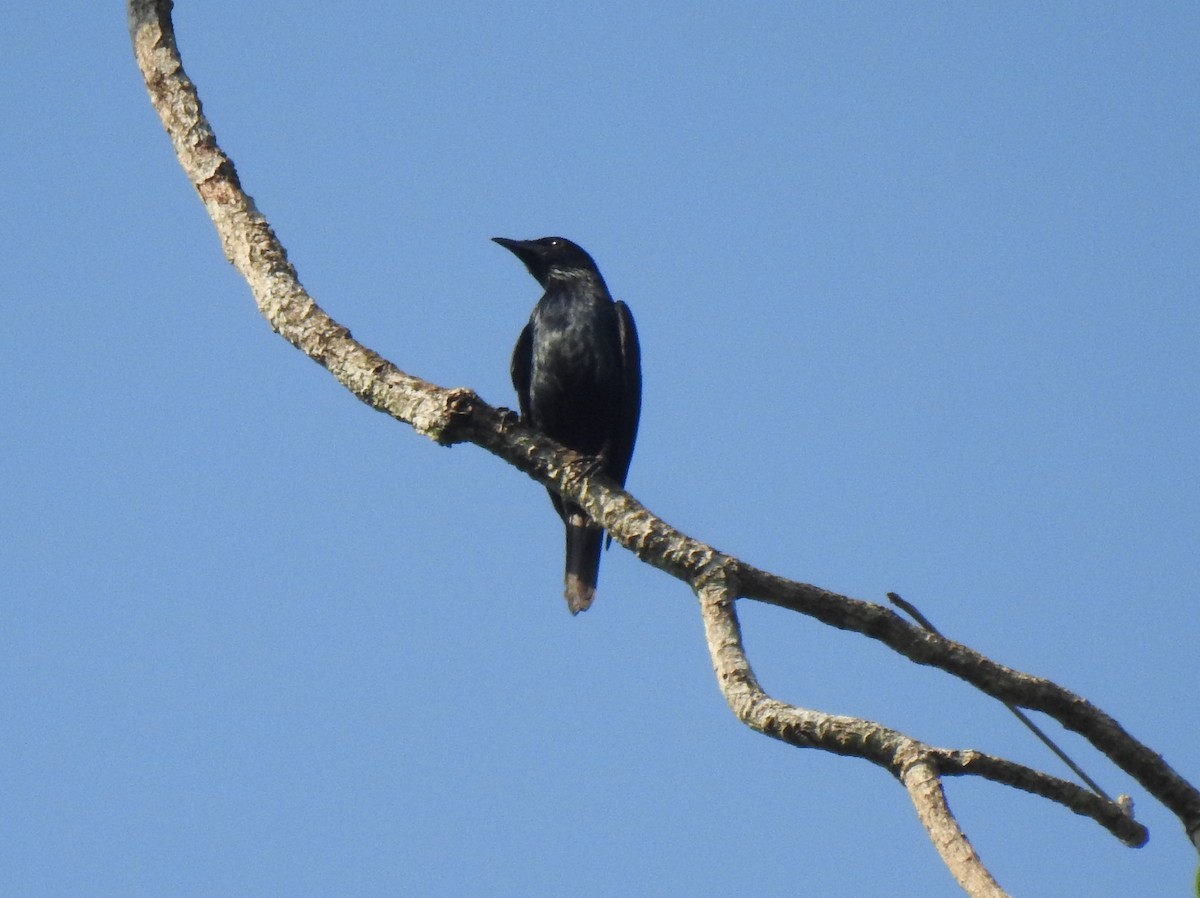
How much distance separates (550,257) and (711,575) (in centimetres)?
437

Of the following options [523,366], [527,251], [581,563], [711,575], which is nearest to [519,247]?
[527,251]

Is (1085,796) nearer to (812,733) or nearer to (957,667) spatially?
(957,667)

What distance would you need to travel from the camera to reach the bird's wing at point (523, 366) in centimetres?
727

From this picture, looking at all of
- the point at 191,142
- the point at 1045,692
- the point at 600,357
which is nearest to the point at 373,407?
the point at 191,142

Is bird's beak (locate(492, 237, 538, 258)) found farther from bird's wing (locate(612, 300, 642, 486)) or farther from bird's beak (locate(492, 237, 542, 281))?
bird's wing (locate(612, 300, 642, 486))

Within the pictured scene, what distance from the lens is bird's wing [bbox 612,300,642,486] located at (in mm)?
6926

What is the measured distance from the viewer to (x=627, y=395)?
22.7 feet

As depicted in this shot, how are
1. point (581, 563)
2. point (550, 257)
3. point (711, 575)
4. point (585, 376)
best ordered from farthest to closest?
point (550, 257) → point (585, 376) → point (581, 563) → point (711, 575)

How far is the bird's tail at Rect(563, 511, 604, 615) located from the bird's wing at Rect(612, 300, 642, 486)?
0.57 metres

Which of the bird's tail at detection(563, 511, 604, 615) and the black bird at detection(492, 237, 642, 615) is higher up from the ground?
the black bird at detection(492, 237, 642, 615)

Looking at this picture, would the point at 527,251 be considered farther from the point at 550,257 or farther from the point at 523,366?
the point at 523,366

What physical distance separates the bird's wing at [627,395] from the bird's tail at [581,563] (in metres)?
0.57

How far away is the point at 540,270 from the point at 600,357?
0.97m

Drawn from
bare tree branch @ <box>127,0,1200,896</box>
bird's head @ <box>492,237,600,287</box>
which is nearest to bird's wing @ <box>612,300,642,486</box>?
bird's head @ <box>492,237,600,287</box>
